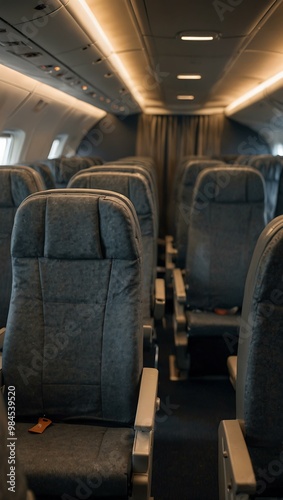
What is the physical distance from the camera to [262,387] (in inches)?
72.0

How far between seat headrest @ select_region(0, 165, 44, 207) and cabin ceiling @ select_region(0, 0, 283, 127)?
2.48 ft

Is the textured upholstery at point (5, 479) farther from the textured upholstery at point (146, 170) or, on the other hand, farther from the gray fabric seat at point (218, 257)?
the textured upholstery at point (146, 170)

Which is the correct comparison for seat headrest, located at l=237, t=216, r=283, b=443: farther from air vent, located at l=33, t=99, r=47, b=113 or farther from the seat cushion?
air vent, located at l=33, t=99, r=47, b=113

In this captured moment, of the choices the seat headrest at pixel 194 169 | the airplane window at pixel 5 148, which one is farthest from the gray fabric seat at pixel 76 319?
the airplane window at pixel 5 148

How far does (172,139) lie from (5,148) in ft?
16.4

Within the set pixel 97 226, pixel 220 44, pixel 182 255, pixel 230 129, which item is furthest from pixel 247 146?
pixel 97 226

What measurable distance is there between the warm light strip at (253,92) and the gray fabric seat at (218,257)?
1.64 metres

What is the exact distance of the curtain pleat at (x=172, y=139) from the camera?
10.6 m

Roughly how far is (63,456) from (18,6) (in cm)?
194

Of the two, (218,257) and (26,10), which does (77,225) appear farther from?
(218,257)

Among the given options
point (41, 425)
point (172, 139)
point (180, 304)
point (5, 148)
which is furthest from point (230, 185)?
point (172, 139)

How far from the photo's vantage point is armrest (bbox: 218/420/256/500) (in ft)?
5.48

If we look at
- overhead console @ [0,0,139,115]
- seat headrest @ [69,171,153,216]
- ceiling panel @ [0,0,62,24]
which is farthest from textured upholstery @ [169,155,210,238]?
Answer: ceiling panel @ [0,0,62,24]

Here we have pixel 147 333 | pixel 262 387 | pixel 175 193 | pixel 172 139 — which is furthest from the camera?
pixel 172 139
